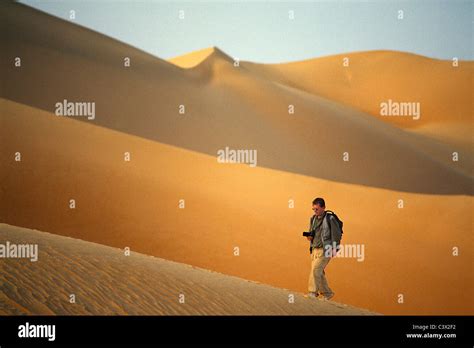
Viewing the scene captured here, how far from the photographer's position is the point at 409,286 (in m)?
13.1

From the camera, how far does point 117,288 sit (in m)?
6.50

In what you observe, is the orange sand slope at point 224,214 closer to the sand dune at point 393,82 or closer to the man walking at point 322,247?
the man walking at point 322,247

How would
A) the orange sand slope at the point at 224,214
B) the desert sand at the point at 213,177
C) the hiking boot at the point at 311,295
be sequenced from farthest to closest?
the desert sand at the point at 213,177 < the orange sand slope at the point at 224,214 < the hiking boot at the point at 311,295

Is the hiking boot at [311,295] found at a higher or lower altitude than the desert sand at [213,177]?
lower

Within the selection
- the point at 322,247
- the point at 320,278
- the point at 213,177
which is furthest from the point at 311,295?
the point at 213,177

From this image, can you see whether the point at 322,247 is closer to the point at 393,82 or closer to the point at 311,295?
the point at 311,295

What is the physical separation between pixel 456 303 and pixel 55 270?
9.54 m

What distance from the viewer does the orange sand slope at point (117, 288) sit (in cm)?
591

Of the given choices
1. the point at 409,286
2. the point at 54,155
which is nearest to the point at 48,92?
the point at 54,155

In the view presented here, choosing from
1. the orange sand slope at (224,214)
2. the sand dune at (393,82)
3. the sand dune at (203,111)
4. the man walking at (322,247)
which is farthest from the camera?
the sand dune at (393,82)

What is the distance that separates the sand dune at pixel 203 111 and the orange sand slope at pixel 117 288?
1263 centimetres

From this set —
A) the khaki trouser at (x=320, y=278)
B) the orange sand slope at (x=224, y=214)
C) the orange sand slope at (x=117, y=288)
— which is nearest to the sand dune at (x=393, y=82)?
the orange sand slope at (x=224, y=214)

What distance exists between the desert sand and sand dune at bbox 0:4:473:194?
10cm
